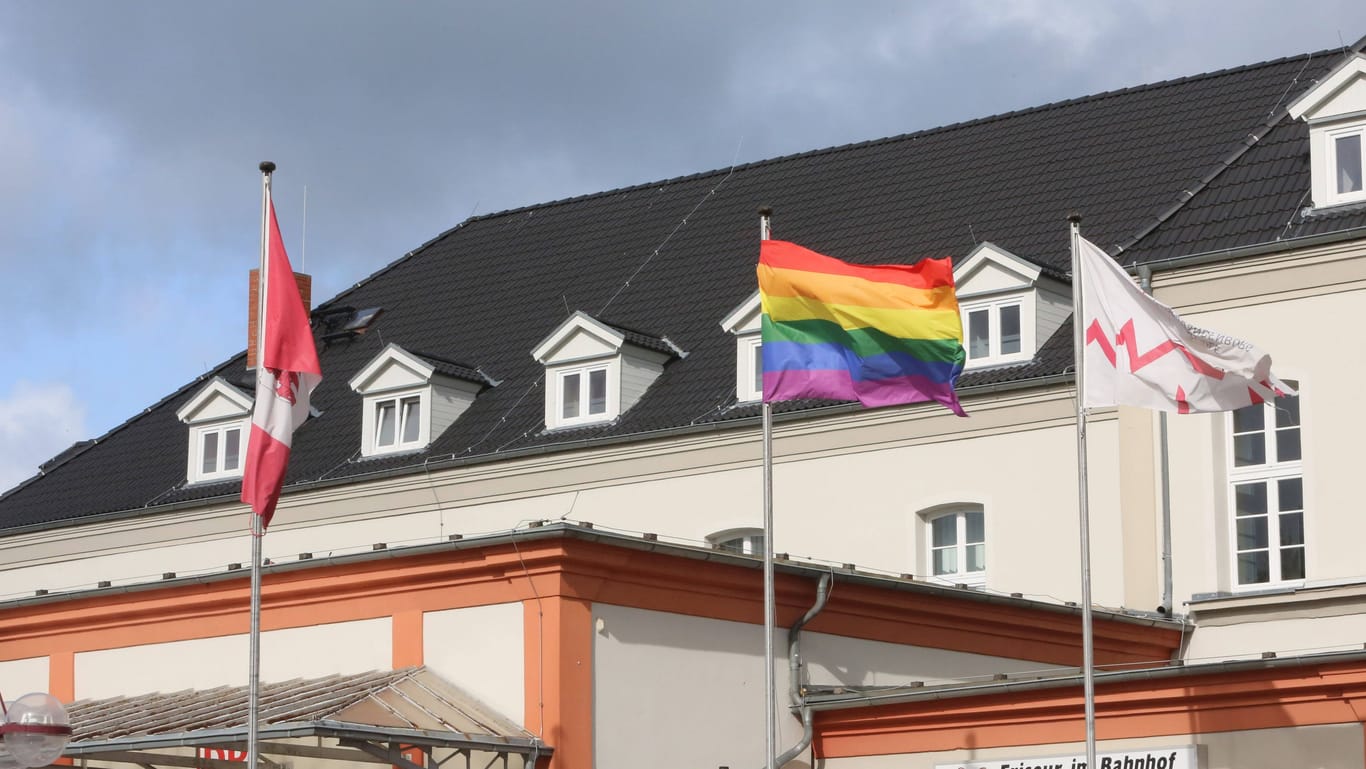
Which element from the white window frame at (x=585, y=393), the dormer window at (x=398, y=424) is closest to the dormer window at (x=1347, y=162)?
the white window frame at (x=585, y=393)

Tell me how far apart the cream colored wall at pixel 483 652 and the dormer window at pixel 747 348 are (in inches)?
499

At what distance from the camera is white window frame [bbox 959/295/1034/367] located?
29672mm

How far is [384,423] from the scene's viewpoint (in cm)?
3597

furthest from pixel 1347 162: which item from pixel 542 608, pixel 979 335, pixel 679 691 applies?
pixel 542 608

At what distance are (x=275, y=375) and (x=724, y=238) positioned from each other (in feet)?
67.1

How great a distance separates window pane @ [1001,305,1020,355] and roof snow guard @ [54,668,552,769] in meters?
12.6

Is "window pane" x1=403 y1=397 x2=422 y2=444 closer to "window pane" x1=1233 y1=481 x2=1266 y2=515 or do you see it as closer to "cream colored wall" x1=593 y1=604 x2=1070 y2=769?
"window pane" x1=1233 y1=481 x2=1266 y2=515

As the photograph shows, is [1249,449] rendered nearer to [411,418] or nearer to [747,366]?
[747,366]

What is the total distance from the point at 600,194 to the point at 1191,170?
1275 centimetres

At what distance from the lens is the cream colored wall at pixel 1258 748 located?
17938 mm

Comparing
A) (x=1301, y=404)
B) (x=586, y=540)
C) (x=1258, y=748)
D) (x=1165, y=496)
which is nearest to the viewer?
(x=1258, y=748)

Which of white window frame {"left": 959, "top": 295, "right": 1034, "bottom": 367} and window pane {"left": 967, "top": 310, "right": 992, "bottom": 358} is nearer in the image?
white window frame {"left": 959, "top": 295, "right": 1034, "bottom": 367}

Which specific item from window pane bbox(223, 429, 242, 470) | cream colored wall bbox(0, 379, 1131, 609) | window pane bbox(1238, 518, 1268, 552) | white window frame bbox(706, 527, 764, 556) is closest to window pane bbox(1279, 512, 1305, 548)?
window pane bbox(1238, 518, 1268, 552)

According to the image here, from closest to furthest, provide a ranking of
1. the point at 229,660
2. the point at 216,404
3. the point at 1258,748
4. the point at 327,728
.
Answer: the point at 327,728 < the point at 1258,748 < the point at 229,660 < the point at 216,404
